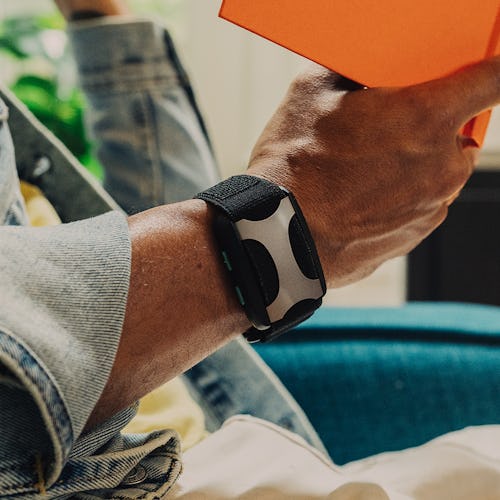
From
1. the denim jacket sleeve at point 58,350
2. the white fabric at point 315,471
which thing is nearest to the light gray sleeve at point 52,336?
the denim jacket sleeve at point 58,350

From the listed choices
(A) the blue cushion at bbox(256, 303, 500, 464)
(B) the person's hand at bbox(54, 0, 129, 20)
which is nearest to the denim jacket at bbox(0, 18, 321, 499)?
(A) the blue cushion at bbox(256, 303, 500, 464)

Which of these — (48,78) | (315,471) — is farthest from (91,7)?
(48,78)

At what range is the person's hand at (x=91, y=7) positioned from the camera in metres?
0.86

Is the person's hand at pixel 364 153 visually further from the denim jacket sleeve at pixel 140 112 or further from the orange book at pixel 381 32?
the denim jacket sleeve at pixel 140 112

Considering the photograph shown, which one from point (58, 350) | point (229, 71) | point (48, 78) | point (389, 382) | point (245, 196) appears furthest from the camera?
point (229, 71)

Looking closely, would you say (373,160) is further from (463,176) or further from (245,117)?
(245,117)

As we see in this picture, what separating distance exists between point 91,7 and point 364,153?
47 centimetres

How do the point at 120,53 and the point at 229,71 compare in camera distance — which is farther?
the point at 229,71

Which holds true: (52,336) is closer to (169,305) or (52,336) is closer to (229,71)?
(169,305)

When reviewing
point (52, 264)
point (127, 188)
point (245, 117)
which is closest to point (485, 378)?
Result: point (127, 188)

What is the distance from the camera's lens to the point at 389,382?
0.80 meters

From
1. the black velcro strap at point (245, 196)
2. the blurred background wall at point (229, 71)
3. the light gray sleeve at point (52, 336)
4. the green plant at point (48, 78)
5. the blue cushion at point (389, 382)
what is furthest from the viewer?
the blurred background wall at point (229, 71)

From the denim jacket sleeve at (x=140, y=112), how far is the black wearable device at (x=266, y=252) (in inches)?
15.5

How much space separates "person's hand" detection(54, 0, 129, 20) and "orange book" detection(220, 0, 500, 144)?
0.43 meters
